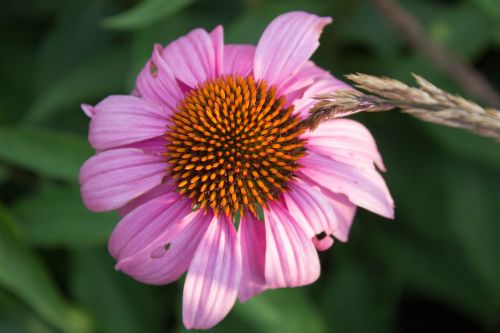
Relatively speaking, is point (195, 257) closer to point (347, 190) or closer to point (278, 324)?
point (347, 190)

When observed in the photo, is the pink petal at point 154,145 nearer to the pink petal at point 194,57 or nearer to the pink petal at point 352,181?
the pink petal at point 194,57

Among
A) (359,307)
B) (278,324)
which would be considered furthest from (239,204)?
(359,307)

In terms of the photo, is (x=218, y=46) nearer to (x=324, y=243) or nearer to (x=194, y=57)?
(x=194, y=57)

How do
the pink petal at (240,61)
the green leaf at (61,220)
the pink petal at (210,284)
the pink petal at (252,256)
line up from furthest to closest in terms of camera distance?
the green leaf at (61,220) < the pink petal at (240,61) < the pink petal at (252,256) < the pink petal at (210,284)

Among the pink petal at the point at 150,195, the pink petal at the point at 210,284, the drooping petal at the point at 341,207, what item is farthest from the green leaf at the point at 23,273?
the drooping petal at the point at 341,207

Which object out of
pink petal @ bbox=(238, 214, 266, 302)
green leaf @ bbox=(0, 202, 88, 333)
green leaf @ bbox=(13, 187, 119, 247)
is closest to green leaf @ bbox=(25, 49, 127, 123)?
green leaf @ bbox=(13, 187, 119, 247)
